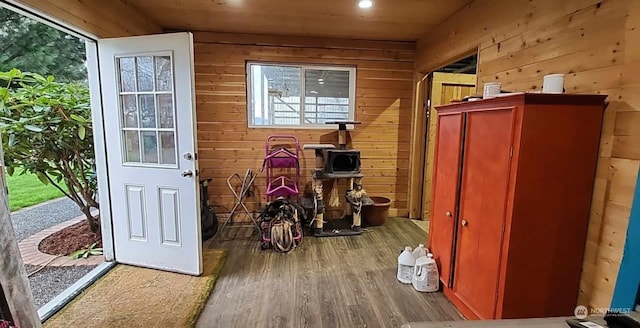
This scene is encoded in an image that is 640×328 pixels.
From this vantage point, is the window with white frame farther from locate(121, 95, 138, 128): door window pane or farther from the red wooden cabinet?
the red wooden cabinet

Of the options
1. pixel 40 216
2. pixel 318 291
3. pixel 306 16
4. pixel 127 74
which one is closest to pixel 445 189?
pixel 318 291

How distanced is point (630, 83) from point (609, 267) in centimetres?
94

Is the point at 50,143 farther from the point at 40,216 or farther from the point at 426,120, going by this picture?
the point at 426,120

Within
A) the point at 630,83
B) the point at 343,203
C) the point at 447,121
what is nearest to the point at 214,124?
the point at 343,203

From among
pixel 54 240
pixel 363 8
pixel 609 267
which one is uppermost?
pixel 363 8

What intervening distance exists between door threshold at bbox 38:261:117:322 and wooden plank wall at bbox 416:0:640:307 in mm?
3277

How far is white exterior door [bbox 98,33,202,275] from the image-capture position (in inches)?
94.4

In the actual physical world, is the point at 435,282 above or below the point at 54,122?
below

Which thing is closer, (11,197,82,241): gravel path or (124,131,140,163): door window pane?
(124,131,140,163): door window pane

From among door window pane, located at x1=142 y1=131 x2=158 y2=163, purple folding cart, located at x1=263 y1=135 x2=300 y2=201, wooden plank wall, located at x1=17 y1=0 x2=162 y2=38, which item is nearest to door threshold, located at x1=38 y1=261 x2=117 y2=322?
door window pane, located at x1=142 y1=131 x2=158 y2=163

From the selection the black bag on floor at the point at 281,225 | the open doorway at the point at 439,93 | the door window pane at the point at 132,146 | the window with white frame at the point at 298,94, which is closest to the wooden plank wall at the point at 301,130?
the window with white frame at the point at 298,94

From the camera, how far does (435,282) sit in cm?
241

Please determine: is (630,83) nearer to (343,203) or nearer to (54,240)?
(343,203)

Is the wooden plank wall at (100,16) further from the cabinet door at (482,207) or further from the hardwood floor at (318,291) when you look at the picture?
the cabinet door at (482,207)
